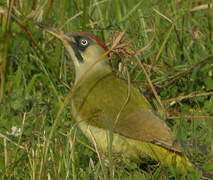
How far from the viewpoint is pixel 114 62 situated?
18.8 ft

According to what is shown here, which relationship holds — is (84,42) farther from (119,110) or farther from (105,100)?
(119,110)

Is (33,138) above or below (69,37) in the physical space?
below

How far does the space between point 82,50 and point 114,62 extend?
0.38 meters

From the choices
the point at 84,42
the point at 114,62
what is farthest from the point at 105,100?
the point at 114,62

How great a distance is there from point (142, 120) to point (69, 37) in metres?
0.94

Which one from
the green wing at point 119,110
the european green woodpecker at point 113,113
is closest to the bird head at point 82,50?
the european green woodpecker at point 113,113

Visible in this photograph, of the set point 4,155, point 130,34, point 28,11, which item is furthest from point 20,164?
point 28,11

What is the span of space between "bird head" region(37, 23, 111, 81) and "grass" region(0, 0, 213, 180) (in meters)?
0.16

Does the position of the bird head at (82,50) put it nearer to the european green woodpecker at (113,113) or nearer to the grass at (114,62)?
the european green woodpecker at (113,113)

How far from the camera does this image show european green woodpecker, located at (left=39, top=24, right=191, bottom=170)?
4598 mm

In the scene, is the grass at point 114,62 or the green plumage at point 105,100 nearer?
the green plumage at point 105,100

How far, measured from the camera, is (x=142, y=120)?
481 centimetres

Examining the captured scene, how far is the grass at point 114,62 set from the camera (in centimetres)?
520

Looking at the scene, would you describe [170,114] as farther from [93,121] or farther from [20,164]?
[20,164]
